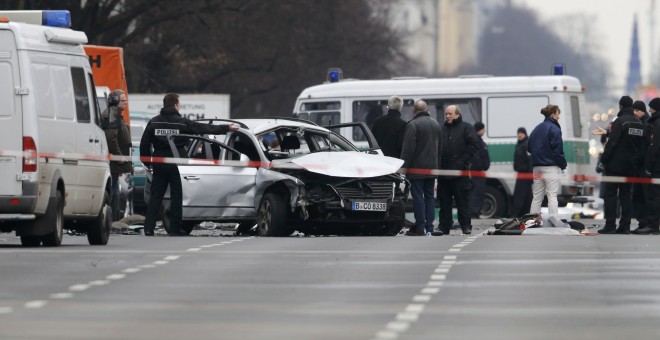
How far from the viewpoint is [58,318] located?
13.2 meters

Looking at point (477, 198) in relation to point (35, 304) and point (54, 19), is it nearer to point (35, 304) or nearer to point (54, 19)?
point (54, 19)

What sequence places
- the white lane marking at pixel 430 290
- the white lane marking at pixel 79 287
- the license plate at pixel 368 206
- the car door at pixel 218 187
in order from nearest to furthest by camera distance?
1. the white lane marking at pixel 430 290
2. the white lane marking at pixel 79 287
3. the license plate at pixel 368 206
4. the car door at pixel 218 187

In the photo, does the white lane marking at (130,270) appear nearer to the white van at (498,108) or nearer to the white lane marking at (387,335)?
the white lane marking at (387,335)

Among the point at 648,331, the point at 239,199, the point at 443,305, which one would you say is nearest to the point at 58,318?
the point at 443,305

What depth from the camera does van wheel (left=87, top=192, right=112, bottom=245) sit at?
2244 cm

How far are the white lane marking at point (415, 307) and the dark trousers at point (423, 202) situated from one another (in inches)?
471

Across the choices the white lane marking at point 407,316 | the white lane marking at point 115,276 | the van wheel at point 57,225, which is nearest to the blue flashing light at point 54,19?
the van wheel at point 57,225

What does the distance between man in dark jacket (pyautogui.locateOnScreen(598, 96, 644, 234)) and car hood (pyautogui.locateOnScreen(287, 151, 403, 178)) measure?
2932mm

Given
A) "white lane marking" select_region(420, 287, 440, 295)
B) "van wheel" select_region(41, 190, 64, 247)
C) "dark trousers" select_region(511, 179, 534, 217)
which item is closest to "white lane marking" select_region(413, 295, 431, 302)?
"white lane marking" select_region(420, 287, 440, 295)

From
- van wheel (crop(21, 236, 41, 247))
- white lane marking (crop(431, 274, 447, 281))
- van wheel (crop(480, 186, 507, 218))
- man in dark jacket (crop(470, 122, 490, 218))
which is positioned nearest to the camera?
white lane marking (crop(431, 274, 447, 281))

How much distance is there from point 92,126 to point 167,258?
11.4ft

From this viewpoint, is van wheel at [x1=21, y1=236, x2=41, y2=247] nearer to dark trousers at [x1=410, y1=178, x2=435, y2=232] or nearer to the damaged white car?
the damaged white car

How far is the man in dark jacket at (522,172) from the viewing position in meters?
35.8

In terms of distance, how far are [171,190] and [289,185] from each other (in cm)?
161
